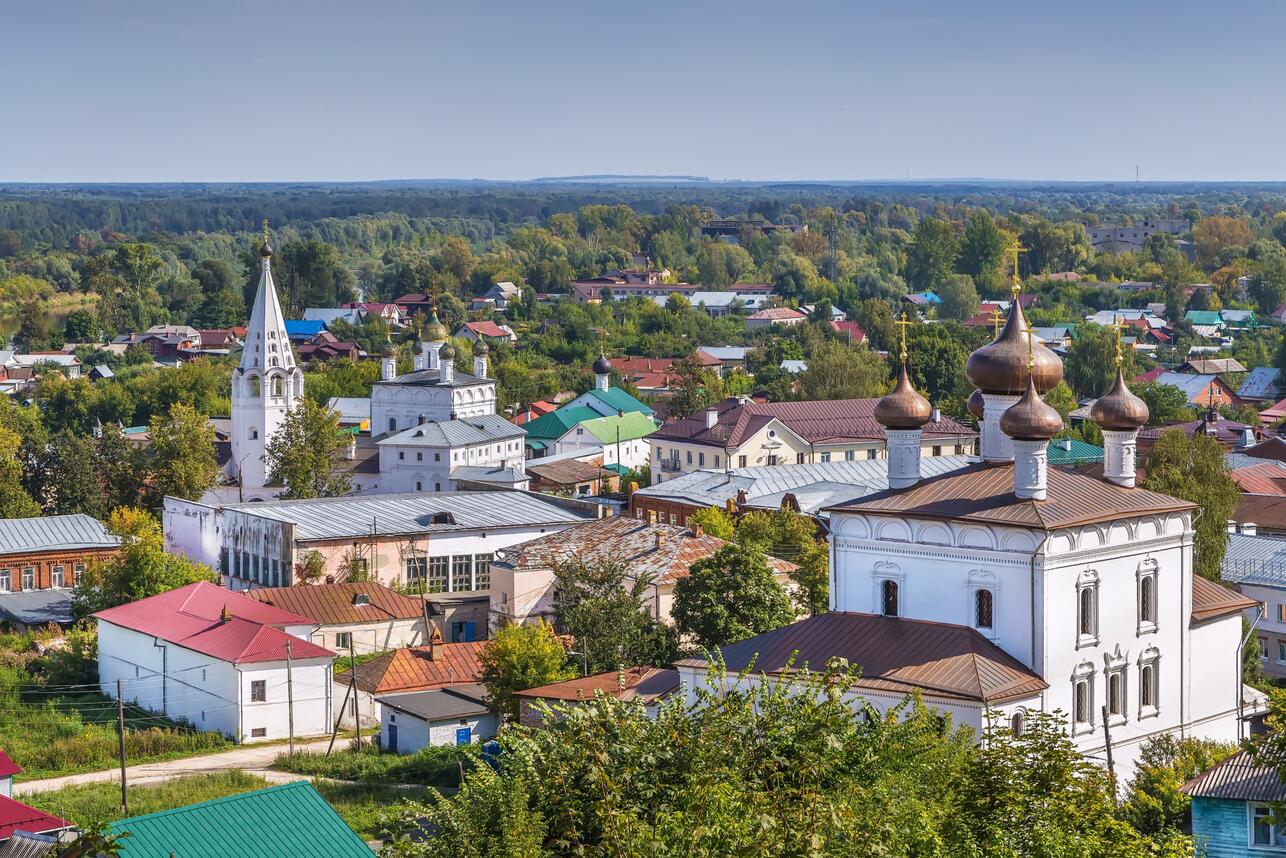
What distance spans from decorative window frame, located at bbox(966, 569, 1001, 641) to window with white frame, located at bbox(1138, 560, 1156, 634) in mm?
1528

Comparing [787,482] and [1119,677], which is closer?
[1119,677]

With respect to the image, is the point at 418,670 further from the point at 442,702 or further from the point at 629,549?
the point at 629,549

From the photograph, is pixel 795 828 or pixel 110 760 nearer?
pixel 795 828

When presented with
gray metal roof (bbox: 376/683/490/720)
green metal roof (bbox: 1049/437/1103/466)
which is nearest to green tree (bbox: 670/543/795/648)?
gray metal roof (bbox: 376/683/490/720)

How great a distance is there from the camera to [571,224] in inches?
5492

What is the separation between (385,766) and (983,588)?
6927 mm

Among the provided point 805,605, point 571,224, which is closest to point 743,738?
point 805,605

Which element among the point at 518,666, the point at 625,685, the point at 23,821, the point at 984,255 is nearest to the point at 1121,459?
the point at 625,685

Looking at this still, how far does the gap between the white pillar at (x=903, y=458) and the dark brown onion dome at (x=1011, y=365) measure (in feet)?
2.71

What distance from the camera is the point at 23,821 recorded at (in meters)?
14.4

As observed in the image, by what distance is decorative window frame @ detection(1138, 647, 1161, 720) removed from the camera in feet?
59.3

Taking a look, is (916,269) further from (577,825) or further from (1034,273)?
(577,825)

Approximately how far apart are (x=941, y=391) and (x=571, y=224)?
287ft

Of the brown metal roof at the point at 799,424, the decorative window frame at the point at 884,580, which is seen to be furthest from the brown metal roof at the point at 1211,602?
the brown metal roof at the point at 799,424
